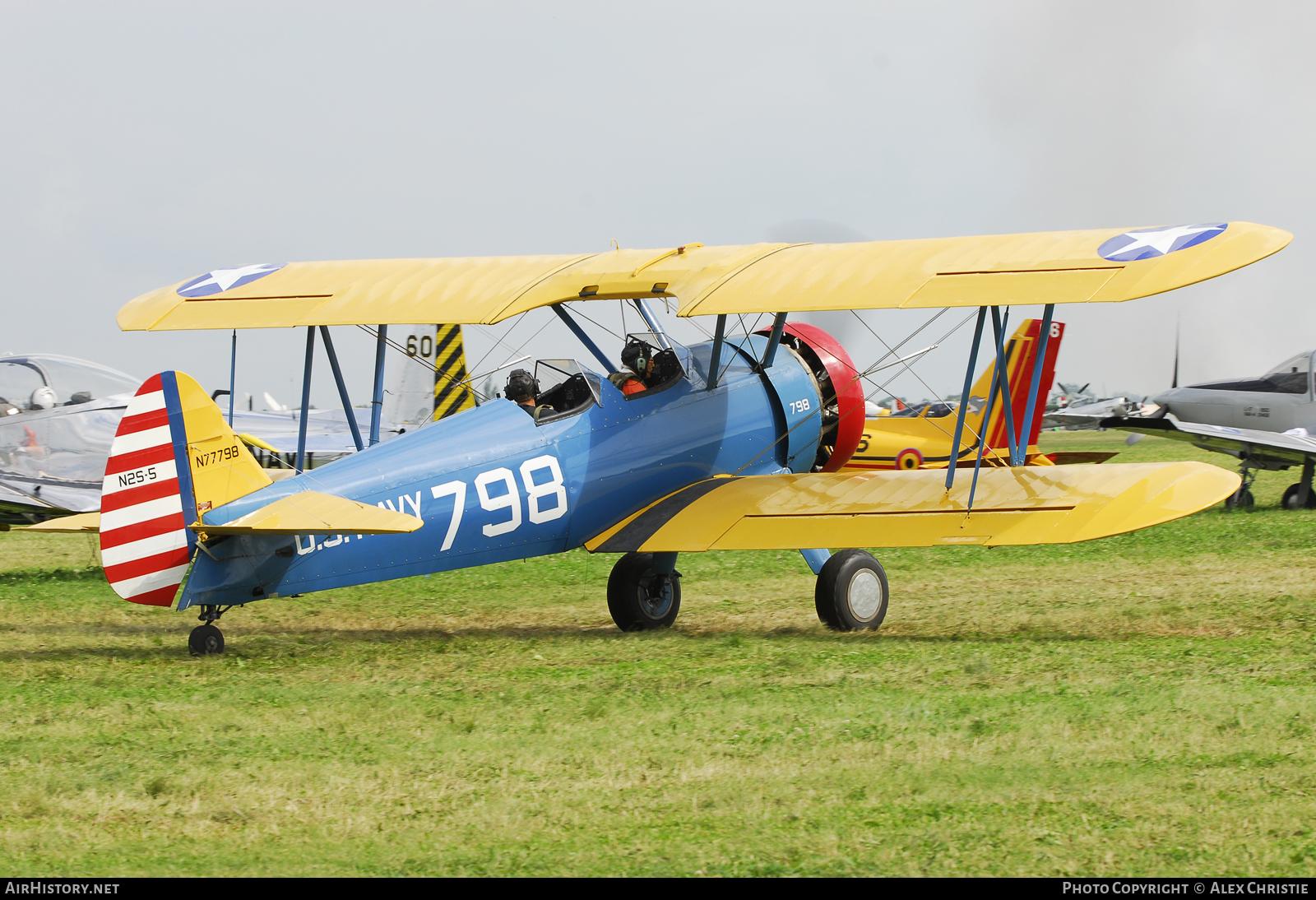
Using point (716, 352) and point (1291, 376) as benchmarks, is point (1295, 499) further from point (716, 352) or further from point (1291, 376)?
point (716, 352)

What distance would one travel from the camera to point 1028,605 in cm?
941

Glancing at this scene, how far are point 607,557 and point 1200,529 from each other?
6.15 metres

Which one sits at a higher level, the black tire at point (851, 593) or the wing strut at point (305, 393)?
the wing strut at point (305, 393)

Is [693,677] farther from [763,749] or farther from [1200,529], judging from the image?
[1200,529]

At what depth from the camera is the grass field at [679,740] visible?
13.8ft

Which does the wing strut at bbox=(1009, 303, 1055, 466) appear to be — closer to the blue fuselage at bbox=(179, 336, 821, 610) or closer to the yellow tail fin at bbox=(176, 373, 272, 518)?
the blue fuselage at bbox=(179, 336, 821, 610)

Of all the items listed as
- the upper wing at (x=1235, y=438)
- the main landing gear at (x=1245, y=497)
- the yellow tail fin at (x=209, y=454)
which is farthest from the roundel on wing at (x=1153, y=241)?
the main landing gear at (x=1245, y=497)

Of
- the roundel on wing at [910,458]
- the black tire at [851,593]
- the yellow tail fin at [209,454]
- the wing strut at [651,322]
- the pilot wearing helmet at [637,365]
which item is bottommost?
the black tire at [851,593]

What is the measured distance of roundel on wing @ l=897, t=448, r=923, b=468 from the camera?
13.5m

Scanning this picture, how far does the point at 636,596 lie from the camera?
8.98 meters

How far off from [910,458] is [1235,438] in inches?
243

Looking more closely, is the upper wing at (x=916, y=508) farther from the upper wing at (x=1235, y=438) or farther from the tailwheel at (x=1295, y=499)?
the tailwheel at (x=1295, y=499)

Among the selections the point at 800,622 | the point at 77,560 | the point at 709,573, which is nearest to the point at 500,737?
the point at 800,622

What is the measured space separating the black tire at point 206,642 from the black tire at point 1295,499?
1429 centimetres
